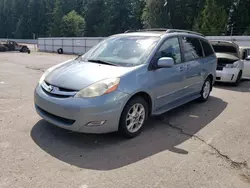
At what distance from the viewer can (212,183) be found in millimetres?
→ 2949

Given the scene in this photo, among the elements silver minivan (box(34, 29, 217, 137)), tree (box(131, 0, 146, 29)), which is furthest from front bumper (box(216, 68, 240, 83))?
tree (box(131, 0, 146, 29))

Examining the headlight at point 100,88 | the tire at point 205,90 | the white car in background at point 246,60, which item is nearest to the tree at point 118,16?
the white car in background at point 246,60

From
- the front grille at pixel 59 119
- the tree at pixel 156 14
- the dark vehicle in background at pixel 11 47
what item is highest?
the tree at pixel 156 14

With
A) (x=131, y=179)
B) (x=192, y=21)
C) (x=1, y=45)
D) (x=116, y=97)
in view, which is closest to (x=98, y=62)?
(x=116, y=97)

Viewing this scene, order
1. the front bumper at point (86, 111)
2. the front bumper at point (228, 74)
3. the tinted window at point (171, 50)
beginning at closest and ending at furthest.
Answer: the front bumper at point (86, 111) → the tinted window at point (171, 50) → the front bumper at point (228, 74)

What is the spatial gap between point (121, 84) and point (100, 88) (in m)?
0.33

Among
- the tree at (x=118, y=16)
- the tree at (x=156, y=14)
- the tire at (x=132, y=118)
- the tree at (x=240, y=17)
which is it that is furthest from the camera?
the tree at (x=118, y=16)

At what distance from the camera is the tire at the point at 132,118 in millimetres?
3801

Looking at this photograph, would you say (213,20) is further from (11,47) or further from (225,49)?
(225,49)

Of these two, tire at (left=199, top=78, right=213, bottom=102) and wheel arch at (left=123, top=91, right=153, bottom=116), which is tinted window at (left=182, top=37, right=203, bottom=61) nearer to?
tire at (left=199, top=78, right=213, bottom=102)

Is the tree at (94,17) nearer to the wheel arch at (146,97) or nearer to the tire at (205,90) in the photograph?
the tire at (205,90)

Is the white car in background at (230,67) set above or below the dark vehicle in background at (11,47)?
above

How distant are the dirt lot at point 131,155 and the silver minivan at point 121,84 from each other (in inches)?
12.9

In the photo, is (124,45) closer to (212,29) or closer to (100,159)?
(100,159)
